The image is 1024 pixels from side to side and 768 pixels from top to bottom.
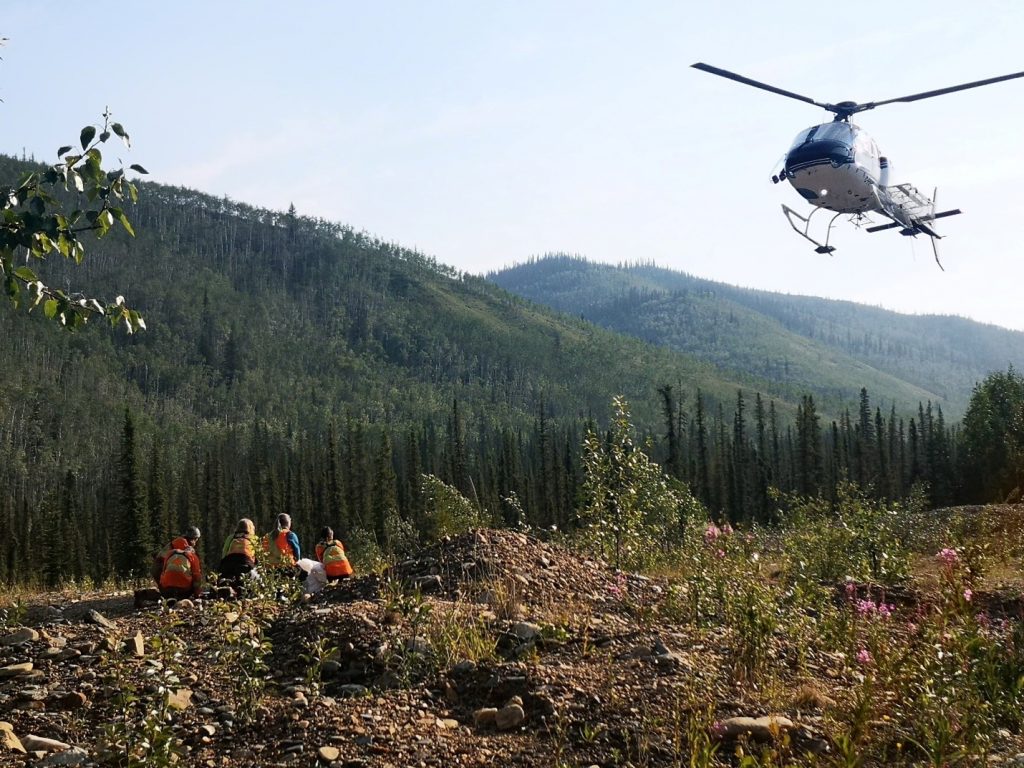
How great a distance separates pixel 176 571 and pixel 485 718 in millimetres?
7495

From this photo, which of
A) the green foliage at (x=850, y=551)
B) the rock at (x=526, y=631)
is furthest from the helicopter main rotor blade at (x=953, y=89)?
the rock at (x=526, y=631)

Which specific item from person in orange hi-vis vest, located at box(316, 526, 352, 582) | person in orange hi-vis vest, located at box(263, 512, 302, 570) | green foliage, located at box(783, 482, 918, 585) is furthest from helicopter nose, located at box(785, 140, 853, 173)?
person in orange hi-vis vest, located at box(263, 512, 302, 570)

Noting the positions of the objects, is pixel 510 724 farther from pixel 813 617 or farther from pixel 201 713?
pixel 813 617

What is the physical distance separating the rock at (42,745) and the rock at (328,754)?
5.91 ft

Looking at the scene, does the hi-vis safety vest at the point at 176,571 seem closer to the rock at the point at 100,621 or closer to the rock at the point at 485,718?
the rock at the point at 100,621

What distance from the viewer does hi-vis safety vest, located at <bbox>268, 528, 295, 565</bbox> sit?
12.8 meters

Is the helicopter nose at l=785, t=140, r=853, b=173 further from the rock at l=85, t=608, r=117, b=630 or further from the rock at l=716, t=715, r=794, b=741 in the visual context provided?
the rock at l=85, t=608, r=117, b=630

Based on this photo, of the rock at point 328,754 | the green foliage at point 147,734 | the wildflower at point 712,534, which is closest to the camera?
the green foliage at point 147,734

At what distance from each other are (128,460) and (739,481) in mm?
60004

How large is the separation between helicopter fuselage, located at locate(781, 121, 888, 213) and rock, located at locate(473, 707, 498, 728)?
16.0m

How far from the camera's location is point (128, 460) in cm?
6172

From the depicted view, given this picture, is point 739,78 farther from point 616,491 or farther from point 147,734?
point 147,734

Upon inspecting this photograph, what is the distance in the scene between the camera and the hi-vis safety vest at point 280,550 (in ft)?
42.0

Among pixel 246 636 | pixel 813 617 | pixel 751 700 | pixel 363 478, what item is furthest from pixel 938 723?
pixel 363 478
